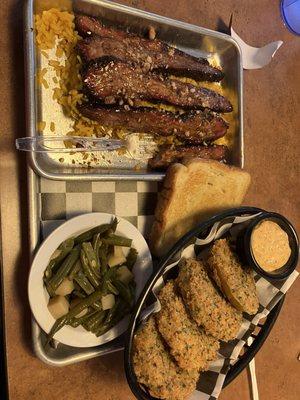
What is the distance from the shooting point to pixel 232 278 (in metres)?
1.63

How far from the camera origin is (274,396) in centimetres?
220

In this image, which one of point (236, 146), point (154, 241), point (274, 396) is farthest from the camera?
point (274, 396)

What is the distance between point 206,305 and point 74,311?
0.51m

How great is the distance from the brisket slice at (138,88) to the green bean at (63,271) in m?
0.62

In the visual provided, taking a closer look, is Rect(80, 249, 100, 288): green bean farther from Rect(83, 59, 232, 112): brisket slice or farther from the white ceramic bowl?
Rect(83, 59, 232, 112): brisket slice

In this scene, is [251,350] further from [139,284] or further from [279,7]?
[279,7]

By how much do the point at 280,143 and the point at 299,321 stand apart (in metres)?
1.00

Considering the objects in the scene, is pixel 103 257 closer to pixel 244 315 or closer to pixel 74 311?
pixel 74 311

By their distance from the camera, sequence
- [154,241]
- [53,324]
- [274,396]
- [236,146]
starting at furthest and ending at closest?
[274,396] < [236,146] < [154,241] < [53,324]

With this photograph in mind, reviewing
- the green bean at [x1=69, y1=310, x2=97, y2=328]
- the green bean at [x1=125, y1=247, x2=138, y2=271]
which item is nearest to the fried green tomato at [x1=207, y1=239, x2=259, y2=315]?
the green bean at [x1=125, y1=247, x2=138, y2=271]

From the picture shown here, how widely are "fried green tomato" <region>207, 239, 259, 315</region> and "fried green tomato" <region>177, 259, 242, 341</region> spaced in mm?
40

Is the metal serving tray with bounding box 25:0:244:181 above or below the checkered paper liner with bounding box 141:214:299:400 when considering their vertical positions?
above

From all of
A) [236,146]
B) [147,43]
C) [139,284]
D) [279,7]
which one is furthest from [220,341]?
[279,7]

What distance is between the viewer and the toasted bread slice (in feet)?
5.83
